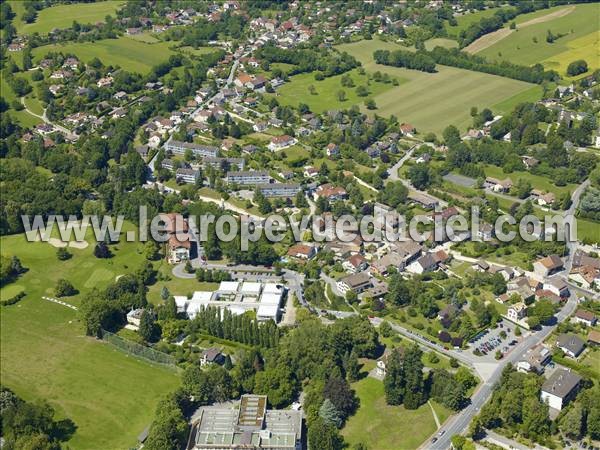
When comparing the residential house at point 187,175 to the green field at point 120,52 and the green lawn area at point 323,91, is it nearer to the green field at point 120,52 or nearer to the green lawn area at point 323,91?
the green lawn area at point 323,91

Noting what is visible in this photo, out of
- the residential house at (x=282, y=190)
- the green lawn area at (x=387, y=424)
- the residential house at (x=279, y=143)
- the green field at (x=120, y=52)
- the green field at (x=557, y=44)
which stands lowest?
the green lawn area at (x=387, y=424)

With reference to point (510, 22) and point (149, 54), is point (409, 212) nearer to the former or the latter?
point (149, 54)

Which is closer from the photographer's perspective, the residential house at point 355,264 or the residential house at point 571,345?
the residential house at point 571,345

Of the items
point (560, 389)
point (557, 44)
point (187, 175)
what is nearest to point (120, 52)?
point (187, 175)

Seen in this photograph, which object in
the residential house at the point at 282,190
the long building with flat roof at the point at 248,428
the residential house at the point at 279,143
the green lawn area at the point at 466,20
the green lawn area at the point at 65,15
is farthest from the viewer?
the green lawn area at the point at 65,15

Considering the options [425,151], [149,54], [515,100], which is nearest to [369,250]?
[425,151]

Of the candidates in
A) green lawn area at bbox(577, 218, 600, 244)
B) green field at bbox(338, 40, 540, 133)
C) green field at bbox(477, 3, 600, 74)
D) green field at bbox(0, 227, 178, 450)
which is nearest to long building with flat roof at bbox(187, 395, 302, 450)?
green field at bbox(0, 227, 178, 450)

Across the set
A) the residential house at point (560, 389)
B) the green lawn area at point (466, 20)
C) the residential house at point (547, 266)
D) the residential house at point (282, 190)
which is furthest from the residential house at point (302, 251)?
the green lawn area at point (466, 20)
